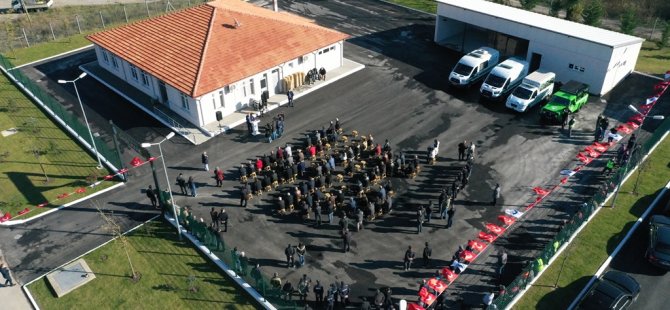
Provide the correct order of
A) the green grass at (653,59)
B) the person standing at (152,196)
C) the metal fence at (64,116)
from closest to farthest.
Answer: the person standing at (152,196) < the metal fence at (64,116) < the green grass at (653,59)

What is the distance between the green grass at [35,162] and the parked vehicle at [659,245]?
101ft

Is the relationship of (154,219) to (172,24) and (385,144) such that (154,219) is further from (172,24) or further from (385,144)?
(172,24)

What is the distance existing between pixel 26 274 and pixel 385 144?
21.3 metres

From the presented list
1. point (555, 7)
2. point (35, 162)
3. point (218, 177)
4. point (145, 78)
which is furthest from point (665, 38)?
point (35, 162)

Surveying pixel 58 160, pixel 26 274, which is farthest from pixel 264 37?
pixel 26 274

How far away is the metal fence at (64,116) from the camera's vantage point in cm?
3453

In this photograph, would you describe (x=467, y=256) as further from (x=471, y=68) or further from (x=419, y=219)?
(x=471, y=68)

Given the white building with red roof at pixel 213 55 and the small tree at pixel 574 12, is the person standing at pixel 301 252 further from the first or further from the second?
the small tree at pixel 574 12

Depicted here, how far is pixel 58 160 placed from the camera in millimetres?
34969

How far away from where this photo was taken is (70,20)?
57781 mm

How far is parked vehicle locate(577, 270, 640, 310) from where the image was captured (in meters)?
22.9

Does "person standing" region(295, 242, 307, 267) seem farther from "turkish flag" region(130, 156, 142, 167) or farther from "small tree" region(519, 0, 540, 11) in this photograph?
"small tree" region(519, 0, 540, 11)

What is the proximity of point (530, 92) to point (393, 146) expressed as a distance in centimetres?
1149

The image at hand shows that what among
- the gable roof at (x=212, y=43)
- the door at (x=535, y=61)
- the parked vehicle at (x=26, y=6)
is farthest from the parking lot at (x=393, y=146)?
the parked vehicle at (x=26, y=6)
